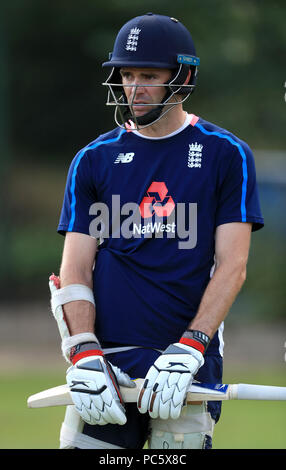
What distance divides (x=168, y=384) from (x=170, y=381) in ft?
0.04

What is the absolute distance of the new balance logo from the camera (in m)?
3.39

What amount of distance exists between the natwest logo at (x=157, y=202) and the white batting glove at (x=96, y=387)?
540mm

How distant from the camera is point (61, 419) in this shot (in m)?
7.29

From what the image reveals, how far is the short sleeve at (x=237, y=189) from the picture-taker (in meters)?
3.30

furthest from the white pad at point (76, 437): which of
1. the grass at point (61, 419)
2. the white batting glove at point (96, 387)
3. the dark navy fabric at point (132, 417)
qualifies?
the grass at point (61, 419)

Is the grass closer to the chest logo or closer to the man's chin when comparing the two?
the chest logo

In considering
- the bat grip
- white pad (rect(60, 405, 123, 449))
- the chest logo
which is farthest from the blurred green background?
the bat grip

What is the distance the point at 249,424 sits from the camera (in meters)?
7.13

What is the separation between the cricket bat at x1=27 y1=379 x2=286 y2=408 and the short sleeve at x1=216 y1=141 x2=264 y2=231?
602 mm

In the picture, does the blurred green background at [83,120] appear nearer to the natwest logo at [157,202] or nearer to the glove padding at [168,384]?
the natwest logo at [157,202]

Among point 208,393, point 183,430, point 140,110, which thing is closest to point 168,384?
point 208,393
